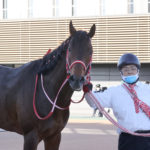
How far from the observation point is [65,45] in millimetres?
3945

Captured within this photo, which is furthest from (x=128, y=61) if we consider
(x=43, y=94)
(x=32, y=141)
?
(x=32, y=141)

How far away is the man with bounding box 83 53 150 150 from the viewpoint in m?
3.46

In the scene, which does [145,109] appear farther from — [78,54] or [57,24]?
[57,24]

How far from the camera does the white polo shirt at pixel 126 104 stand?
3.47 metres

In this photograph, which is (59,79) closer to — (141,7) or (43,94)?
(43,94)

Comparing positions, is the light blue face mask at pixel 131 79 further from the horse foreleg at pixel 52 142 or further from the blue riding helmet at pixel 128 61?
the horse foreleg at pixel 52 142

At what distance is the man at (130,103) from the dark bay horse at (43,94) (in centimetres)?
38

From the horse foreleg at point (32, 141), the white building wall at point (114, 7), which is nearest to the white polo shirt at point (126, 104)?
the horse foreleg at point (32, 141)

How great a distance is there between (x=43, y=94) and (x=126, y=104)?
107cm

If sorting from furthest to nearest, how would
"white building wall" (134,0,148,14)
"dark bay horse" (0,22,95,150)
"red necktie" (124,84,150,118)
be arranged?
1. "white building wall" (134,0,148,14)
2. "dark bay horse" (0,22,95,150)
3. "red necktie" (124,84,150,118)

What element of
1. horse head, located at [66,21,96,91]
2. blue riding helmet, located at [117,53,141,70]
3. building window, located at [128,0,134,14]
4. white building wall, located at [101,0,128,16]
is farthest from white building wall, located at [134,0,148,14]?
blue riding helmet, located at [117,53,141,70]

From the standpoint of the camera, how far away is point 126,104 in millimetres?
3510

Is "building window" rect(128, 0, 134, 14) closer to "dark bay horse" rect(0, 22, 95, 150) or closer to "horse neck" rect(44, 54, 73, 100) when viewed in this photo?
"dark bay horse" rect(0, 22, 95, 150)

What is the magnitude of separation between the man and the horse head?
1.01 feet
